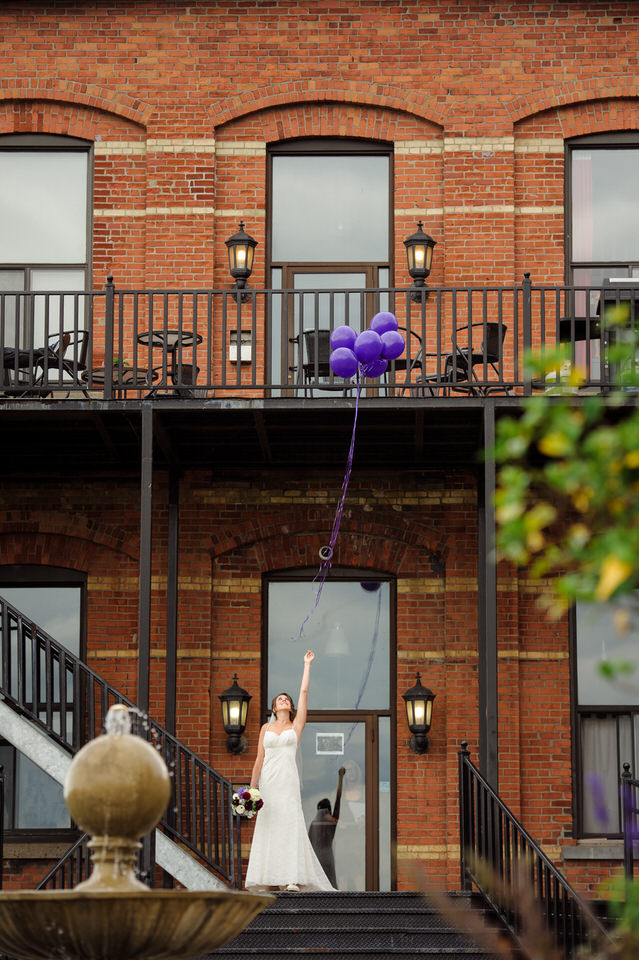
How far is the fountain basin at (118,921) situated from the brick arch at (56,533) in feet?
22.4

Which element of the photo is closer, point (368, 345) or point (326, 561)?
point (368, 345)

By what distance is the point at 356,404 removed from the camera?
11680mm

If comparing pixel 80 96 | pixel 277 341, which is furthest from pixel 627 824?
Answer: pixel 80 96

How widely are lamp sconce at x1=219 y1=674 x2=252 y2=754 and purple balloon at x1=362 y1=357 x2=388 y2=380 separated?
→ 121 inches

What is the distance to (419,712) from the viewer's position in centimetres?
1307

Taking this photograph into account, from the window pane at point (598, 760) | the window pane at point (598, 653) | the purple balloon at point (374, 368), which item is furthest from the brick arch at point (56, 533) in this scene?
the window pane at point (598, 760)

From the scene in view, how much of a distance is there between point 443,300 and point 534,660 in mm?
3166

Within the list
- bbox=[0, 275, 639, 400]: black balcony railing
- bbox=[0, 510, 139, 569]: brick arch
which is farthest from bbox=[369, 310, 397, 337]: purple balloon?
bbox=[0, 510, 139, 569]: brick arch

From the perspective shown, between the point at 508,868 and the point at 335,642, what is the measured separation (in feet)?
11.1

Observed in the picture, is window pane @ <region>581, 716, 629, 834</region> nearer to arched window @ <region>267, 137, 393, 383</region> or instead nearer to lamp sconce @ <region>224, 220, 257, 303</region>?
arched window @ <region>267, 137, 393, 383</region>

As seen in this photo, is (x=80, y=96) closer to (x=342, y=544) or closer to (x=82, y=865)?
(x=342, y=544)

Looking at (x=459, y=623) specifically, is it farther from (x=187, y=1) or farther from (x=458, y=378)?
(x=187, y=1)

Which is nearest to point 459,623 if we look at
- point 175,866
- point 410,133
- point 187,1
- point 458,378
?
point 458,378

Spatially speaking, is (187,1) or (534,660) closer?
(534,660)
